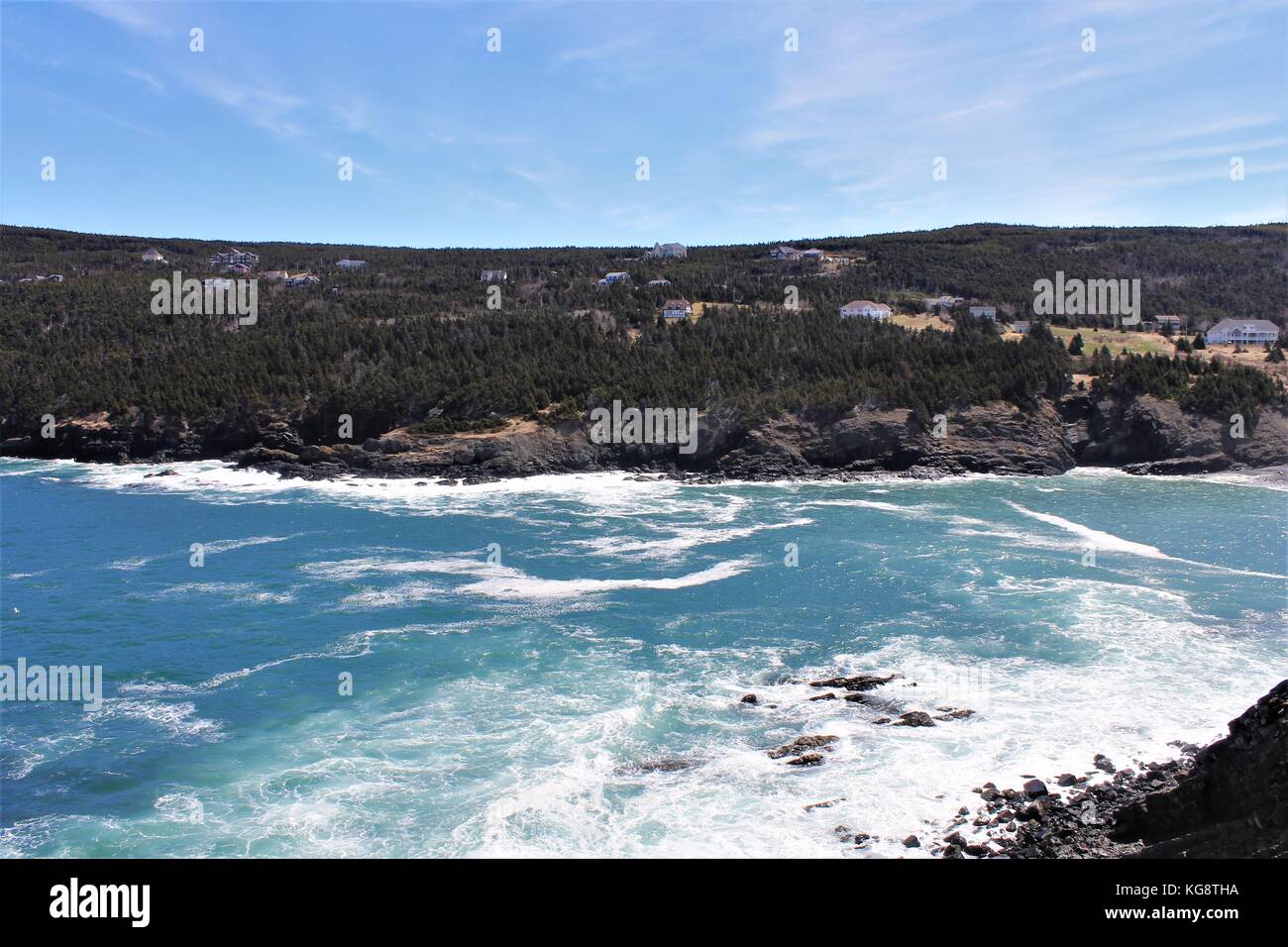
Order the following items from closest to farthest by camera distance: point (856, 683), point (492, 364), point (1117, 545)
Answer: point (856, 683)
point (1117, 545)
point (492, 364)

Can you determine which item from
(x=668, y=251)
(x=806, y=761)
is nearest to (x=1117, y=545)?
(x=806, y=761)

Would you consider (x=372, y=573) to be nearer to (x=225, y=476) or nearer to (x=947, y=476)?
(x=225, y=476)

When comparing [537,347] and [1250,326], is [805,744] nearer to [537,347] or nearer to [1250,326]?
[537,347]

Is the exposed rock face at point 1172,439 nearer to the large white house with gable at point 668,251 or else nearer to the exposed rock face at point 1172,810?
the exposed rock face at point 1172,810

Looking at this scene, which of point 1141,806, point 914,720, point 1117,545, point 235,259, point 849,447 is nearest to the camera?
point 1141,806

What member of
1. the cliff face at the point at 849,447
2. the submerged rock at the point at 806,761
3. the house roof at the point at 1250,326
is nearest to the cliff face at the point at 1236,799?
the submerged rock at the point at 806,761

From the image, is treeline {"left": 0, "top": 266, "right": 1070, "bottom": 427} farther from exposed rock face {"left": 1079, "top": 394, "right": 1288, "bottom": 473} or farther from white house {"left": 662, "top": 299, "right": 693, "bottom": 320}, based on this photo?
exposed rock face {"left": 1079, "top": 394, "right": 1288, "bottom": 473}
